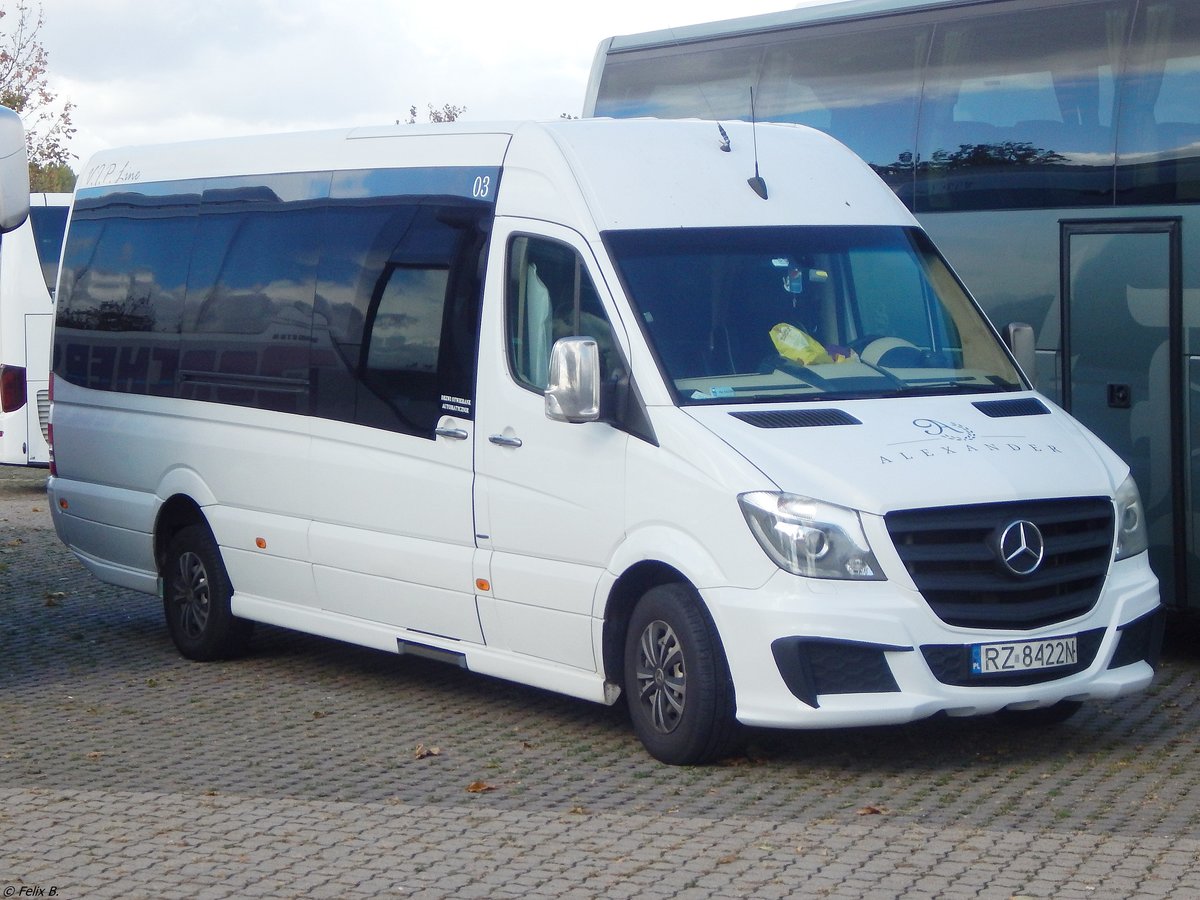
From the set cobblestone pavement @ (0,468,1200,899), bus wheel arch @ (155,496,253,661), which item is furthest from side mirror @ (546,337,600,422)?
bus wheel arch @ (155,496,253,661)

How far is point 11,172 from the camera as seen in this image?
9.39m

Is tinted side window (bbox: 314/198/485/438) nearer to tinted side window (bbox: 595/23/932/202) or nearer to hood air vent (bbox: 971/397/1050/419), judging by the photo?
hood air vent (bbox: 971/397/1050/419)

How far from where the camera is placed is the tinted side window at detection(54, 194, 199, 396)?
36.7 feet

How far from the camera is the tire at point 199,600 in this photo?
10719mm

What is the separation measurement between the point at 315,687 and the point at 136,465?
6.49 feet

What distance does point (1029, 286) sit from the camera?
35.3ft

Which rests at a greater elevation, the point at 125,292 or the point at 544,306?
the point at 125,292

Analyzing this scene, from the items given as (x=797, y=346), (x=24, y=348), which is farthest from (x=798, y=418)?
(x=24, y=348)

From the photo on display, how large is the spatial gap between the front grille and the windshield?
879 millimetres

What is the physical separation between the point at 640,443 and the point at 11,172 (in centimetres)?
361

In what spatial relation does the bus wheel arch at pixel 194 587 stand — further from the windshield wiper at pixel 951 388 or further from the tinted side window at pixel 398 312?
the windshield wiper at pixel 951 388

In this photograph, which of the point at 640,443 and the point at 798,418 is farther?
the point at 640,443

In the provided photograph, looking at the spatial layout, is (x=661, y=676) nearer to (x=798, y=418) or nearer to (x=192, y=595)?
(x=798, y=418)

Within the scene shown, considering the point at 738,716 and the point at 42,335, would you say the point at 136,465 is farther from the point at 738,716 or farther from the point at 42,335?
the point at 42,335
